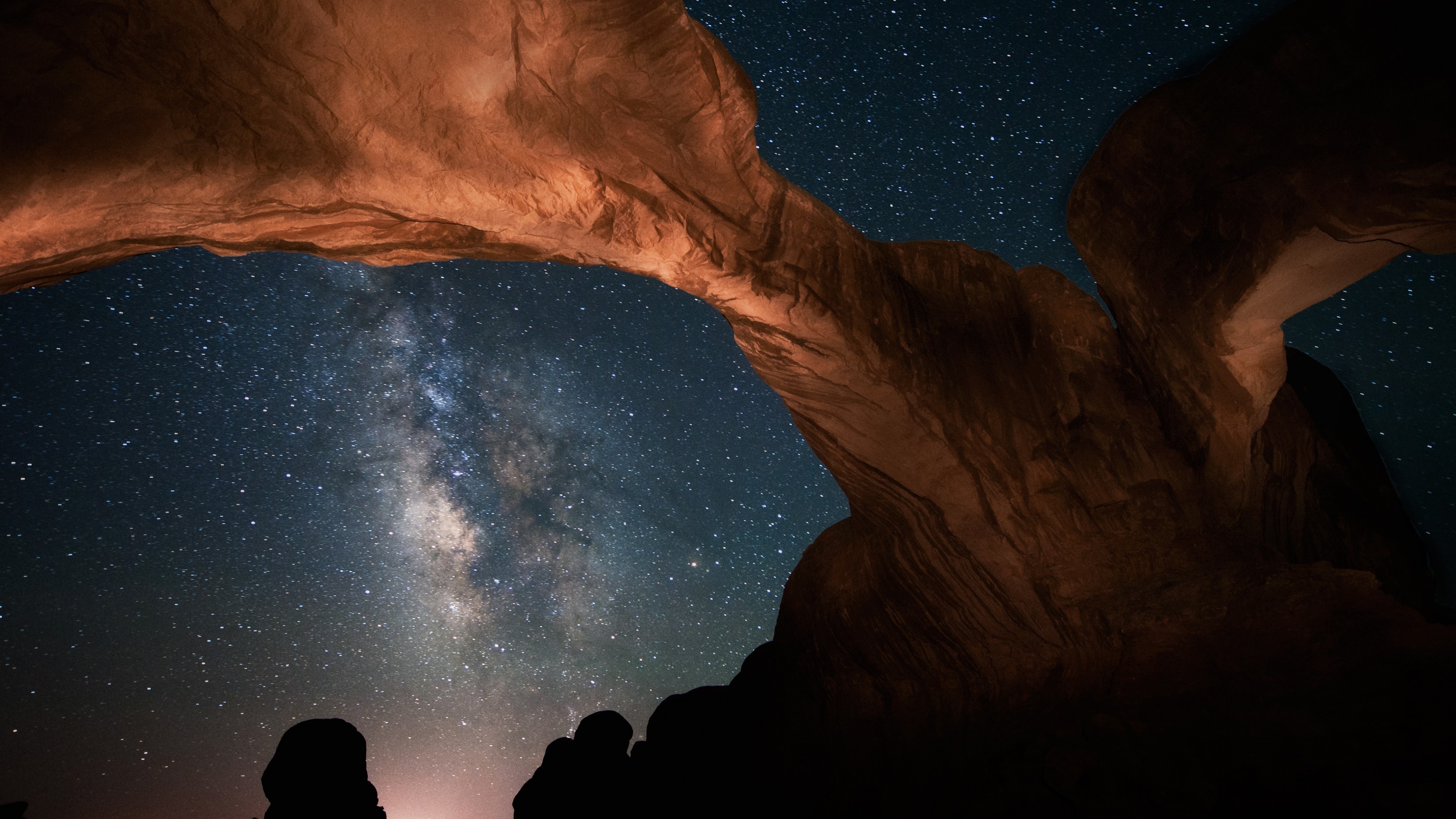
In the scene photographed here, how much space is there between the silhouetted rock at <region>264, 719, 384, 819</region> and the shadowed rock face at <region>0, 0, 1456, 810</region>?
618 centimetres

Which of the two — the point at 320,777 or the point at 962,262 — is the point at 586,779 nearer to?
the point at 320,777

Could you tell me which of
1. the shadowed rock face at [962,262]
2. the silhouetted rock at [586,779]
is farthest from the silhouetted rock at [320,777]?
the shadowed rock face at [962,262]

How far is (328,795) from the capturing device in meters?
8.08

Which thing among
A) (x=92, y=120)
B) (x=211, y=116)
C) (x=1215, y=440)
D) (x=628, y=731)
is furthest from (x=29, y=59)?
(x=628, y=731)

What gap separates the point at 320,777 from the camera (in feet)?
26.7

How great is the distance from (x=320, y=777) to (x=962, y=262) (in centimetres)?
943

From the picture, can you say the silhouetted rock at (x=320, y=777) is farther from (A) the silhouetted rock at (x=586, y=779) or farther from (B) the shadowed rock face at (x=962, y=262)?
(B) the shadowed rock face at (x=962, y=262)

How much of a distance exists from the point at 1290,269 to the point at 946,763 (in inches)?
176

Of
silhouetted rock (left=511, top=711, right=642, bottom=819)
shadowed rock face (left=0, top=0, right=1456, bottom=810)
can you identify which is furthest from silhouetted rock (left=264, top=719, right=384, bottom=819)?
shadowed rock face (left=0, top=0, right=1456, bottom=810)

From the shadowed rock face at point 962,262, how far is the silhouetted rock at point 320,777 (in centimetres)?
618

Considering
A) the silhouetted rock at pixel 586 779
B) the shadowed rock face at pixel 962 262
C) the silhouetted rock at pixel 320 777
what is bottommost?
the silhouetted rock at pixel 320 777

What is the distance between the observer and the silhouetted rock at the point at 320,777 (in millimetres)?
8016

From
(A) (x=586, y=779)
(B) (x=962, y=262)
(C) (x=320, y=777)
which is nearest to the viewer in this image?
(B) (x=962, y=262)

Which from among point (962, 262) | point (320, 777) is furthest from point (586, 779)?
point (962, 262)
